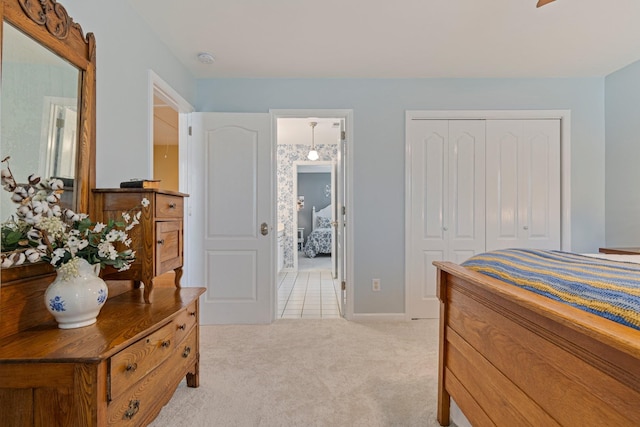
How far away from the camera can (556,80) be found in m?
2.92

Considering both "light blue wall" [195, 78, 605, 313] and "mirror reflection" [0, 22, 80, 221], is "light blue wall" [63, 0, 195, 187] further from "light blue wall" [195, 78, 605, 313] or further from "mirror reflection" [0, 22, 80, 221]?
"light blue wall" [195, 78, 605, 313]

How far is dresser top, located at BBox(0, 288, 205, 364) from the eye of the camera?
0.92m

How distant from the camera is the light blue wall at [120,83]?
1601 mm

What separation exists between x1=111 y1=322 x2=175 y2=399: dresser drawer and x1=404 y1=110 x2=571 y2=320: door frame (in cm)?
223

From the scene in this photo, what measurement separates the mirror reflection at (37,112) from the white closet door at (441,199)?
8.57 ft

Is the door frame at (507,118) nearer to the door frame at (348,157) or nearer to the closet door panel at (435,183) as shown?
the closet door panel at (435,183)

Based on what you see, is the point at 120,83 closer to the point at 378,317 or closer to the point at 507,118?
the point at 378,317

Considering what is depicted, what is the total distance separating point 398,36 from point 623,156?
→ 2.44 meters

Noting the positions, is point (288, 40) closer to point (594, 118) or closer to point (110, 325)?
point (110, 325)

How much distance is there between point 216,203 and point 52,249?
177 cm

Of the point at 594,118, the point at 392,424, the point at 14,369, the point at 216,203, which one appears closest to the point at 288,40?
the point at 216,203

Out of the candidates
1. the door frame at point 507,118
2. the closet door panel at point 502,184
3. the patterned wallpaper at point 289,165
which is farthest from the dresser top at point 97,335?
the patterned wallpaper at point 289,165

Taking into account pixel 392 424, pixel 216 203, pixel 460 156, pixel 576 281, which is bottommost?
pixel 392 424

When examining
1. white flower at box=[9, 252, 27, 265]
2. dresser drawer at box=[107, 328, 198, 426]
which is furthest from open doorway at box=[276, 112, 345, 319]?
white flower at box=[9, 252, 27, 265]
